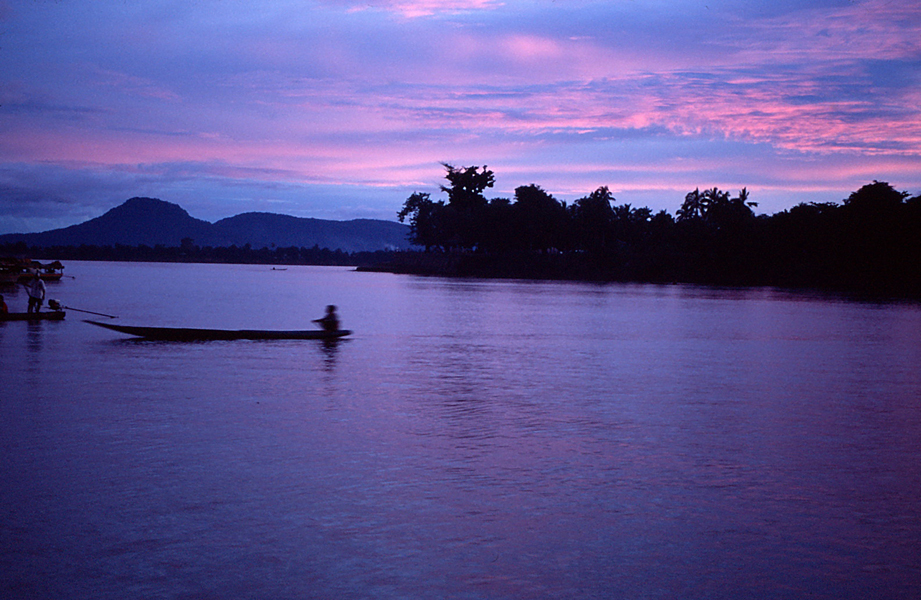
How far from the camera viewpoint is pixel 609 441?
11.9 metres

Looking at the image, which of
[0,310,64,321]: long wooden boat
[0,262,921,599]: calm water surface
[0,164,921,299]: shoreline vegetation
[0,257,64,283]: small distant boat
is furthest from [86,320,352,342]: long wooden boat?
[0,164,921,299]: shoreline vegetation

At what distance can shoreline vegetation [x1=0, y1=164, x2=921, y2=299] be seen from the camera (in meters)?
88.1

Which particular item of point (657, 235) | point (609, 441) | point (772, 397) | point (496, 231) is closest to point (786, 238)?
point (657, 235)

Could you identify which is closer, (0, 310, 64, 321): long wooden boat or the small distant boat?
(0, 310, 64, 321): long wooden boat

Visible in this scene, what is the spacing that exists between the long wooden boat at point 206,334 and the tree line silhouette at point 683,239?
77.3 metres

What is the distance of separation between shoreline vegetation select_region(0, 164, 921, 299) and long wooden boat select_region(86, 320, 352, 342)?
2859 inches

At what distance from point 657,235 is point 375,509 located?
374 ft

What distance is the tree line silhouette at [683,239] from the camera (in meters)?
88.2

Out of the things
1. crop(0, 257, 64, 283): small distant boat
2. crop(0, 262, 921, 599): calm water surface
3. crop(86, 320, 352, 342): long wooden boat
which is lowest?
crop(0, 262, 921, 599): calm water surface

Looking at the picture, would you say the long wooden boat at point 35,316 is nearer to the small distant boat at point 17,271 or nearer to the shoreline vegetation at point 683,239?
the small distant boat at point 17,271

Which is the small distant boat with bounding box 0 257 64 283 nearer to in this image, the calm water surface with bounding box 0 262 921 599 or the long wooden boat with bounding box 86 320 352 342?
the long wooden boat with bounding box 86 320 352 342

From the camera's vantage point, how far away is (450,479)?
946cm

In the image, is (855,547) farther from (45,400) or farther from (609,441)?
(45,400)

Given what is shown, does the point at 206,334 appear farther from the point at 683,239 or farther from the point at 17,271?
the point at 683,239
